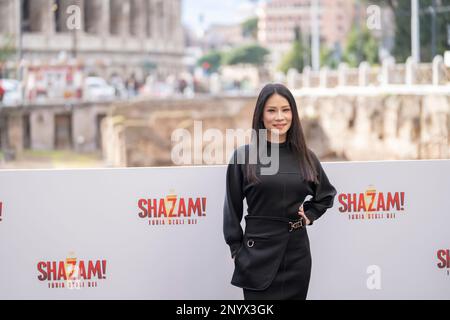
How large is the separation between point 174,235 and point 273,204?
3.31 feet

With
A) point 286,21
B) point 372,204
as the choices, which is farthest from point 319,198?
point 286,21

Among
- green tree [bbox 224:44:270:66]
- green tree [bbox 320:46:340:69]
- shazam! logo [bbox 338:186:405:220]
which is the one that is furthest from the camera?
green tree [bbox 224:44:270:66]

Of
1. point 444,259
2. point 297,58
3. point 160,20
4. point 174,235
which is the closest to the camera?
point 174,235

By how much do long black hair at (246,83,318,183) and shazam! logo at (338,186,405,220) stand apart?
0.89 metres

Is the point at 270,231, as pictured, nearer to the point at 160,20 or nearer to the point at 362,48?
the point at 362,48

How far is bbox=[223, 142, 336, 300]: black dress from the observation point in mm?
5270

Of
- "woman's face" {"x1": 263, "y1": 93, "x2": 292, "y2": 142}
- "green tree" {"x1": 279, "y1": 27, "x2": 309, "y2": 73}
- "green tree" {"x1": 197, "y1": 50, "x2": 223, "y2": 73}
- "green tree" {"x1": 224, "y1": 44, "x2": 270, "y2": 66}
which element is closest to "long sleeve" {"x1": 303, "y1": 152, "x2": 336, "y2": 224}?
"woman's face" {"x1": 263, "y1": 93, "x2": 292, "y2": 142}

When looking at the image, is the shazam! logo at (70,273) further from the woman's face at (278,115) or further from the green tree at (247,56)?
the green tree at (247,56)

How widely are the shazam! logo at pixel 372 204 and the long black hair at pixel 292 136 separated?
89cm

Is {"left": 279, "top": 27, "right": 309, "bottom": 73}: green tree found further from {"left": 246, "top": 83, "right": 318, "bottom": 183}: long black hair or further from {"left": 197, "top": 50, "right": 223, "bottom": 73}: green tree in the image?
{"left": 246, "top": 83, "right": 318, "bottom": 183}: long black hair

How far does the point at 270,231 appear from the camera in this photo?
531 centimetres

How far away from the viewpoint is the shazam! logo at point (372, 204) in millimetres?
6148
